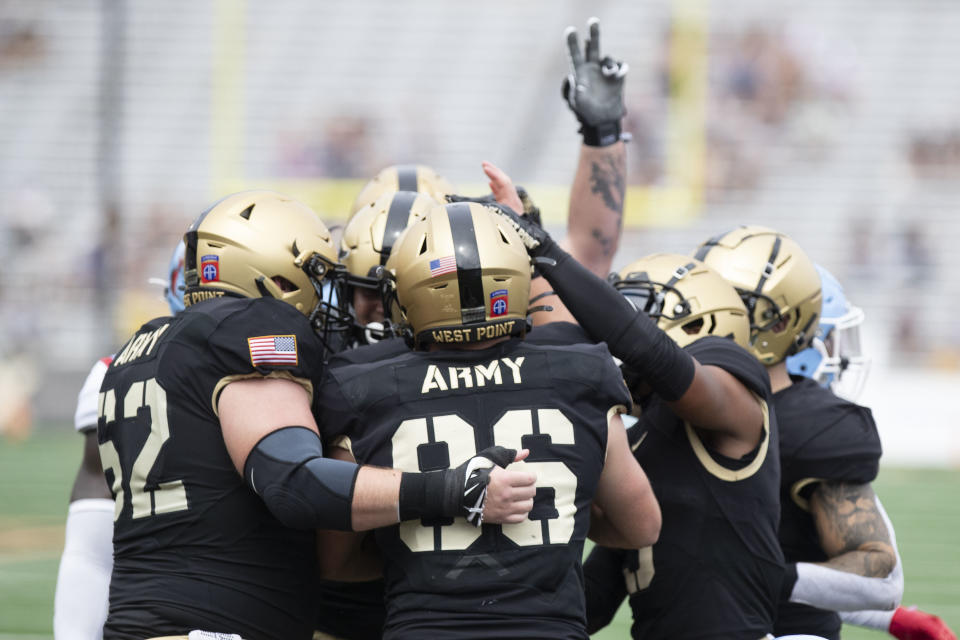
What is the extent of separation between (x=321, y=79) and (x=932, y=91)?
9557 mm

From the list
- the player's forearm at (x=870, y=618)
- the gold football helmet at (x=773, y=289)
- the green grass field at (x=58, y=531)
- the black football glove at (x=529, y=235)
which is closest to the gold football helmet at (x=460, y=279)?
the black football glove at (x=529, y=235)

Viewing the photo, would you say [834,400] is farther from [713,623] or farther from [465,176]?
[465,176]

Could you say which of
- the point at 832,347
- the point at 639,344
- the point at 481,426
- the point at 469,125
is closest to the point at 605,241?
the point at 832,347

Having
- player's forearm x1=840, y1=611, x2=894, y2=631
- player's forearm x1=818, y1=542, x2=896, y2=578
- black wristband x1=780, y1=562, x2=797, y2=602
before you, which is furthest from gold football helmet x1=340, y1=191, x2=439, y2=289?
player's forearm x1=840, y1=611, x2=894, y2=631

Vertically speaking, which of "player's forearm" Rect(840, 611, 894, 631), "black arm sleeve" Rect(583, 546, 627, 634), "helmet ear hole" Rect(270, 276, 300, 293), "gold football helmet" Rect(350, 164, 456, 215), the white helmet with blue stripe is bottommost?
"player's forearm" Rect(840, 611, 894, 631)

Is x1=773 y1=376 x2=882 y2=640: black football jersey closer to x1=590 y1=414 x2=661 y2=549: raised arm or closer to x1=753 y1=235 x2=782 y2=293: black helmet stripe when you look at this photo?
x1=753 y1=235 x2=782 y2=293: black helmet stripe

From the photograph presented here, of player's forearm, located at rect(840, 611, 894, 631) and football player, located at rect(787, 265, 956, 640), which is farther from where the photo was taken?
player's forearm, located at rect(840, 611, 894, 631)

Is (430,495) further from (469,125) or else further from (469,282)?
(469,125)

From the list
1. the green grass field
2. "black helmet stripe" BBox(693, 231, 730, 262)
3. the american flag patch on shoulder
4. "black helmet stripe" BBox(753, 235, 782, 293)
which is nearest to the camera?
the american flag patch on shoulder

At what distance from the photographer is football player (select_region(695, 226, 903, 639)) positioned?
3.59m

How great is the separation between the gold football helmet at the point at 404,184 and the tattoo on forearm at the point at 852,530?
1.60 meters

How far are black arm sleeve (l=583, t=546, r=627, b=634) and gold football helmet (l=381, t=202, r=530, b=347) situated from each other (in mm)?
1109

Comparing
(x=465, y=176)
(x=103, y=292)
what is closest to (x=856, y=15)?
(x=465, y=176)

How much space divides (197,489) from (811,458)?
→ 1868mm
